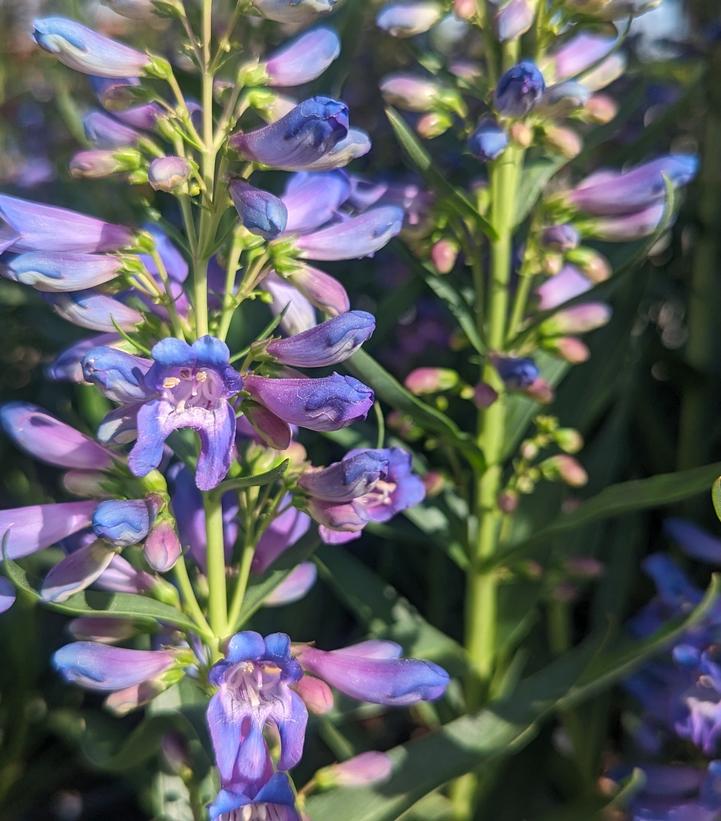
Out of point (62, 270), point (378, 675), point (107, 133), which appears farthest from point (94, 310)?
point (378, 675)

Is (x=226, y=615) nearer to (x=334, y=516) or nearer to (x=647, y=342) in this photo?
(x=334, y=516)

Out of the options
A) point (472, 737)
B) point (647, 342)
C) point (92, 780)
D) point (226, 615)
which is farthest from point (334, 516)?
point (92, 780)

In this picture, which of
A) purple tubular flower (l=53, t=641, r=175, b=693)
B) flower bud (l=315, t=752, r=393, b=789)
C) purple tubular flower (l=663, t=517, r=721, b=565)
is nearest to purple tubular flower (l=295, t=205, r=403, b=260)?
purple tubular flower (l=53, t=641, r=175, b=693)

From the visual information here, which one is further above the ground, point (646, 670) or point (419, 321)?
point (419, 321)

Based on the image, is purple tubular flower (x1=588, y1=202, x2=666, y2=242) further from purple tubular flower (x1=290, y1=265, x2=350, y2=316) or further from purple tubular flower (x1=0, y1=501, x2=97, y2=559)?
purple tubular flower (x1=0, y1=501, x2=97, y2=559)

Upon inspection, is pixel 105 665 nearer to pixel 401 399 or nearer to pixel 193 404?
pixel 193 404

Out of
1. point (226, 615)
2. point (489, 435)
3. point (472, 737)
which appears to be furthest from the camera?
point (489, 435)
